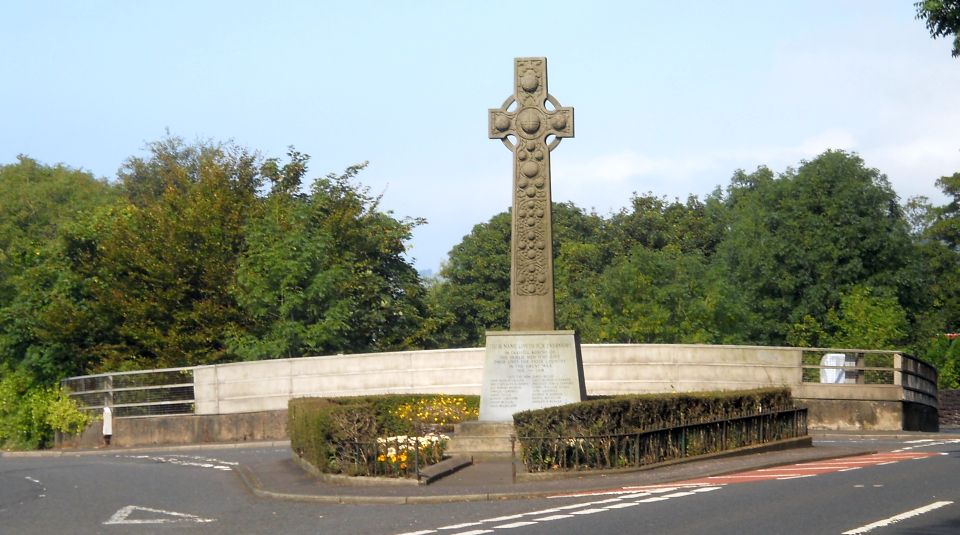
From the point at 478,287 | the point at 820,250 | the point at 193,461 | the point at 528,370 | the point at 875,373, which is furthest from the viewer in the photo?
the point at 478,287

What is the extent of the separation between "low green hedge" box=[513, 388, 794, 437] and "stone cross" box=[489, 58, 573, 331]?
3120 millimetres

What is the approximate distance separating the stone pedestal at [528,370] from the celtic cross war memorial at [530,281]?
18 millimetres

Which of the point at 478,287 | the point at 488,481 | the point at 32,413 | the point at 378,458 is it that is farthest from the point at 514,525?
the point at 478,287

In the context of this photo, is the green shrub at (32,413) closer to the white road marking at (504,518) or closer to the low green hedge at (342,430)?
the low green hedge at (342,430)

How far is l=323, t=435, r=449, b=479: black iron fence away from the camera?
65.3ft

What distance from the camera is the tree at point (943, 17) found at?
63.4 ft

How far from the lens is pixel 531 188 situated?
24.1 metres

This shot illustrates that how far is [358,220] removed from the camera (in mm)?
52062

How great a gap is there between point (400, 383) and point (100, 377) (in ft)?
31.3

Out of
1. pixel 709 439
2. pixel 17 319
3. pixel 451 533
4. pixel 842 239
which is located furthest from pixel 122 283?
pixel 842 239

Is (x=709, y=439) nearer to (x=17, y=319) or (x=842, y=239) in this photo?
(x=17, y=319)

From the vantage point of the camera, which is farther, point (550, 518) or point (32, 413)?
point (32, 413)

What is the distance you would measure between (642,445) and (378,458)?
4227mm

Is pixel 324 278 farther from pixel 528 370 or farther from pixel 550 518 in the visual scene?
pixel 550 518
